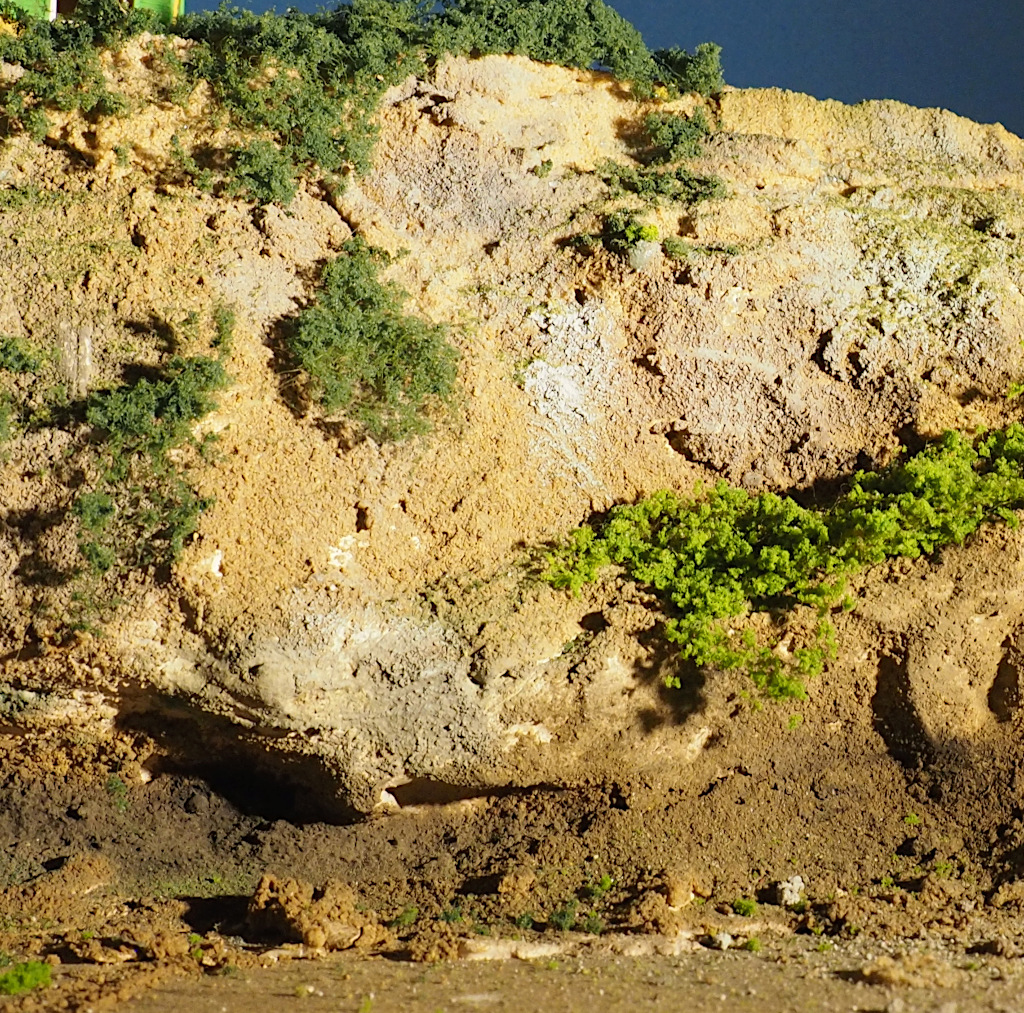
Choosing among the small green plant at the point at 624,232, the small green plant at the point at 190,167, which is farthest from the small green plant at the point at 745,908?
the small green plant at the point at 190,167

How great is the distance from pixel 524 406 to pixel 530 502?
85 cm

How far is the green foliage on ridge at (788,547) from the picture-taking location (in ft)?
24.6

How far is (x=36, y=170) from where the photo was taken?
820 cm

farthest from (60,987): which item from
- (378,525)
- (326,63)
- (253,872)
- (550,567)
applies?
(326,63)

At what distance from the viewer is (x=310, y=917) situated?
7.64 m

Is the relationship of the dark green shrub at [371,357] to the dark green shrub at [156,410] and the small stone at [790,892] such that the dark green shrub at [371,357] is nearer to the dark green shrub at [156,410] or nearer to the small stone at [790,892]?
the dark green shrub at [156,410]

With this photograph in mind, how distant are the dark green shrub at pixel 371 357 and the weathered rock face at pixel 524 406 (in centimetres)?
26

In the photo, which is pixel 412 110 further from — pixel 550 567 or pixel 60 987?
pixel 60 987

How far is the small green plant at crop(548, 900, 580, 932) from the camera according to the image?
7762mm

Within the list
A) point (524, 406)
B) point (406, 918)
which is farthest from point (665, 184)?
point (406, 918)

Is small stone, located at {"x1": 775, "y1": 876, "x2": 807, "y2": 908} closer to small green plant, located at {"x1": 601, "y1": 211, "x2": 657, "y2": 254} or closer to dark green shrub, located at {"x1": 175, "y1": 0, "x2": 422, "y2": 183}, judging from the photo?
small green plant, located at {"x1": 601, "y1": 211, "x2": 657, "y2": 254}

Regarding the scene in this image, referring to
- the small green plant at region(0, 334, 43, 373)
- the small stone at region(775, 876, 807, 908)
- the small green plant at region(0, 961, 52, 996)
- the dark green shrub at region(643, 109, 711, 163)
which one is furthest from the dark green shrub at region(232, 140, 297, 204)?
the small stone at region(775, 876, 807, 908)

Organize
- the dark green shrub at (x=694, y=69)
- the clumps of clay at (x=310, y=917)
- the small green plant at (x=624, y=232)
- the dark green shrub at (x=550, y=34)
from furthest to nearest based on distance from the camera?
1. the dark green shrub at (x=694, y=69)
2. the dark green shrub at (x=550, y=34)
3. the small green plant at (x=624, y=232)
4. the clumps of clay at (x=310, y=917)

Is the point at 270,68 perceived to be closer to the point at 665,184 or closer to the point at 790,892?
the point at 665,184
